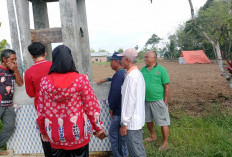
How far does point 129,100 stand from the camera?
2.11 m

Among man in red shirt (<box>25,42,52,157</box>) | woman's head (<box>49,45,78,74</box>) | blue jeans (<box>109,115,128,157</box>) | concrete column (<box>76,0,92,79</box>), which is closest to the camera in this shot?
woman's head (<box>49,45,78,74</box>)

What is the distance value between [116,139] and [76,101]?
1.41m

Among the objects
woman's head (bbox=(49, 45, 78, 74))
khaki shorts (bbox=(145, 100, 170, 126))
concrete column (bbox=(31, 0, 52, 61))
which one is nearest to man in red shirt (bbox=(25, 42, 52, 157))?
woman's head (bbox=(49, 45, 78, 74))

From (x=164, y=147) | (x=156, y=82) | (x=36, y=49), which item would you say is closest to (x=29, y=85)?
(x=36, y=49)

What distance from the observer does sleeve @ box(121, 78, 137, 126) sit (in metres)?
2.11

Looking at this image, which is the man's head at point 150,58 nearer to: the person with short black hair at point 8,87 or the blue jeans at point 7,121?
the person with short black hair at point 8,87

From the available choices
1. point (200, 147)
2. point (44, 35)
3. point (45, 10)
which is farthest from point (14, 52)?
point (200, 147)

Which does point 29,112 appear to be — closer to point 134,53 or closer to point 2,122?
point 2,122

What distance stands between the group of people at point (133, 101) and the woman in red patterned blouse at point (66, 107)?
54 centimetres

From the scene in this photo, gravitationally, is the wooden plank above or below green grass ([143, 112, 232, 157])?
above

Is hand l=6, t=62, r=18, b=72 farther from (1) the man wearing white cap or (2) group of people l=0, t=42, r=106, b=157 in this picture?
(1) the man wearing white cap

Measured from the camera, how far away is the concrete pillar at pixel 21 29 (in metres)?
2.93

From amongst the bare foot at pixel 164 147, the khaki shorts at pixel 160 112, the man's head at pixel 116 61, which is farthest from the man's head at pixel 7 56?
the bare foot at pixel 164 147

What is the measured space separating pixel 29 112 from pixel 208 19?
107 feet
